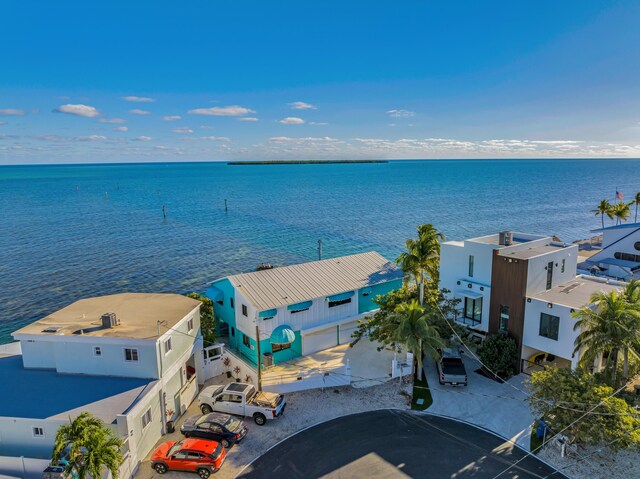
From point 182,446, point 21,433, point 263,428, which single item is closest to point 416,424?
point 263,428

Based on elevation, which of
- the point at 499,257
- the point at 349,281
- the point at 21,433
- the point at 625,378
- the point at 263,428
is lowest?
the point at 263,428

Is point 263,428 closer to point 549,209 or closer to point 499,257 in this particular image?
point 499,257

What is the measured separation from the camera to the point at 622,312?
21.7m

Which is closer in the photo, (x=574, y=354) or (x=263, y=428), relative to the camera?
(x=263, y=428)

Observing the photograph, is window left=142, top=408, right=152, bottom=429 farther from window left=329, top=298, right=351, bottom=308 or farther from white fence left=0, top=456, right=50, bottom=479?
window left=329, top=298, right=351, bottom=308

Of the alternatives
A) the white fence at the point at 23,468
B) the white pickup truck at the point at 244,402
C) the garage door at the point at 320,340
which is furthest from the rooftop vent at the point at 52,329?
the garage door at the point at 320,340

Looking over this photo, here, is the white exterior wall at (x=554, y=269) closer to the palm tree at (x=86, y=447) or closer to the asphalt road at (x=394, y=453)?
the asphalt road at (x=394, y=453)

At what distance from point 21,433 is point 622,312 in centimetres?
3156

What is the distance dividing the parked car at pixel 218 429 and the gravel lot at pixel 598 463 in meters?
15.7

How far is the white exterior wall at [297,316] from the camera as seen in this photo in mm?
30031

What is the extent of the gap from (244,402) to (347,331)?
12341mm

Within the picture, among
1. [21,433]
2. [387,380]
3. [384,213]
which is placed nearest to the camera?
[21,433]

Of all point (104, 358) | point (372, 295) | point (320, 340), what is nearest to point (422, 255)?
point (372, 295)

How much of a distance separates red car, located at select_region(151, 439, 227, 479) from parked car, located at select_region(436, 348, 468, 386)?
14.9 m
